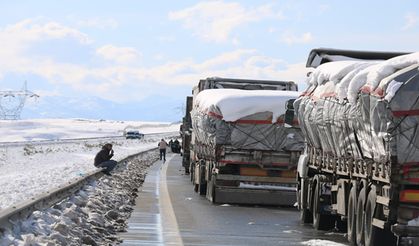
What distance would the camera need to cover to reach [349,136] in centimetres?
1485

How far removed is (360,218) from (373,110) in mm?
2186

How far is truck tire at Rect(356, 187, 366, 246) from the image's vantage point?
46.5ft

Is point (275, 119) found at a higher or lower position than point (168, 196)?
higher

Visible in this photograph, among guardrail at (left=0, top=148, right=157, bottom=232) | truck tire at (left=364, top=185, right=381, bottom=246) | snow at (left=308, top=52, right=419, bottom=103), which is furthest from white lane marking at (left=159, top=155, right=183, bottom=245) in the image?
snow at (left=308, top=52, right=419, bottom=103)

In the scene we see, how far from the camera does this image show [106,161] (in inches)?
1344

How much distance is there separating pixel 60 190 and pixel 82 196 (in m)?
2.02

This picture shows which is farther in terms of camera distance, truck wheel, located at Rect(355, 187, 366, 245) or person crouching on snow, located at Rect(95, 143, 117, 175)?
person crouching on snow, located at Rect(95, 143, 117, 175)

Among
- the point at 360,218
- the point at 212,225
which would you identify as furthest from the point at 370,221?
the point at 212,225

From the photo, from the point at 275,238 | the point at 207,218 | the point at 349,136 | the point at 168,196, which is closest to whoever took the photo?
the point at 349,136

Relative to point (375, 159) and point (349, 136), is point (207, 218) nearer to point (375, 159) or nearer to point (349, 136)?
point (349, 136)

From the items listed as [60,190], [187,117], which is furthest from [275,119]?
[187,117]

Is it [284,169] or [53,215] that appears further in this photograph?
[284,169]

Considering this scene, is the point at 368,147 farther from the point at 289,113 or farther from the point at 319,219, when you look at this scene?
the point at 289,113

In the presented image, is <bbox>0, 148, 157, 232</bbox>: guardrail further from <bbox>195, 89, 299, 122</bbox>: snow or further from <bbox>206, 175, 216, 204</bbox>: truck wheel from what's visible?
<bbox>195, 89, 299, 122</bbox>: snow
